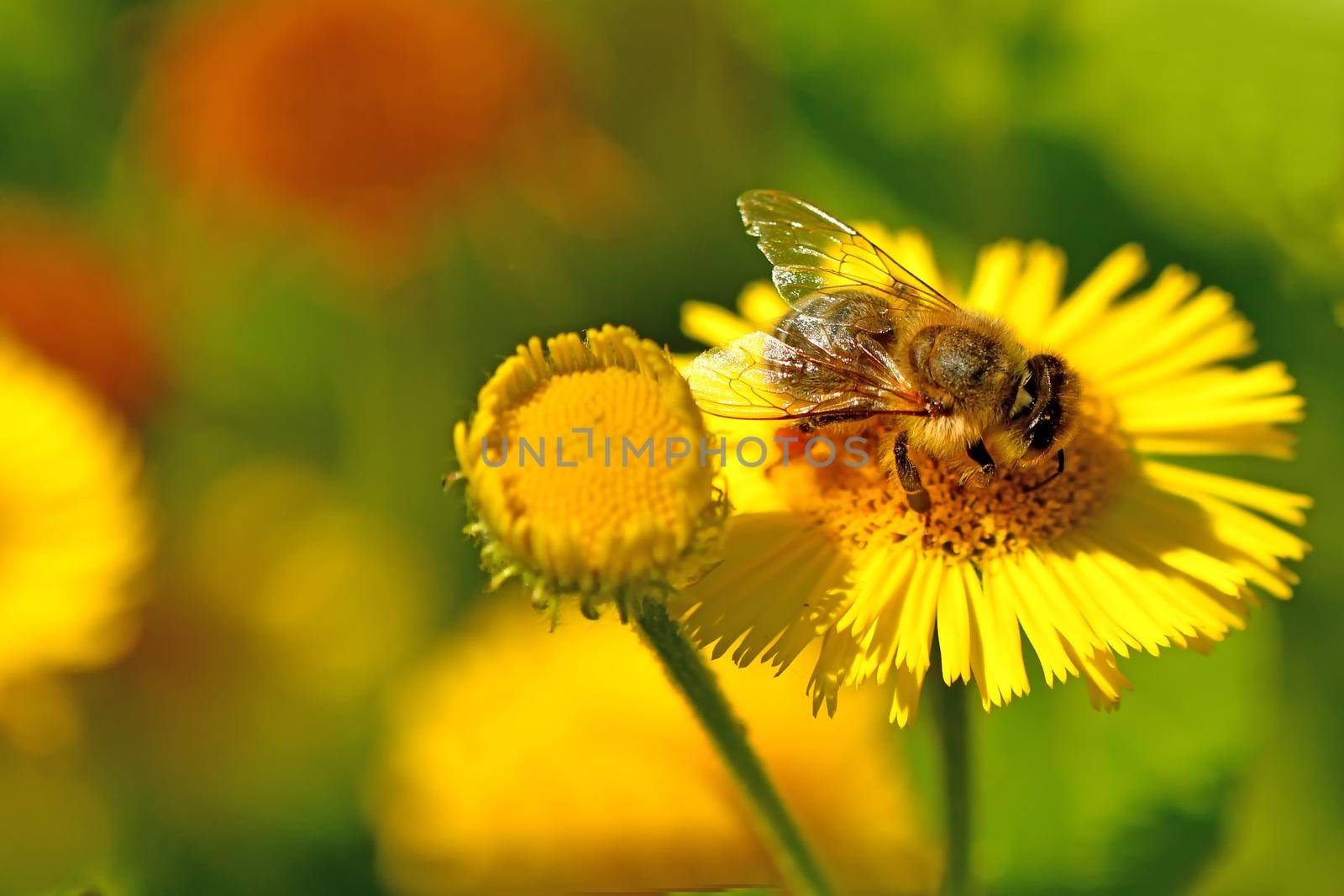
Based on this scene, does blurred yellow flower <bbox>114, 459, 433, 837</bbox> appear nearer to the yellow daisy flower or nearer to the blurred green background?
the blurred green background

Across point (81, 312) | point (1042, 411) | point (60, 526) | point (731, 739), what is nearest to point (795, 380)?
point (1042, 411)

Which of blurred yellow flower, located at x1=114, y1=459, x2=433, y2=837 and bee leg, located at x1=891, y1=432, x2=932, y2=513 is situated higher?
bee leg, located at x1=891, y1=432, x2=932, y2=513

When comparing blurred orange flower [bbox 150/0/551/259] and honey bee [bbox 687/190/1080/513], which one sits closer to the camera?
→ honey bee [bbox 687/190/1080/513]

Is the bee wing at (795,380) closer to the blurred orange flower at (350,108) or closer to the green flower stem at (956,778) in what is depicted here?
the green flower stem at (956,778)

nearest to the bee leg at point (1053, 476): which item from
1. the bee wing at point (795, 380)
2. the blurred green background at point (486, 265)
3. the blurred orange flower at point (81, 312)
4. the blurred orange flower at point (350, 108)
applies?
the bee wing at point (795, 380)

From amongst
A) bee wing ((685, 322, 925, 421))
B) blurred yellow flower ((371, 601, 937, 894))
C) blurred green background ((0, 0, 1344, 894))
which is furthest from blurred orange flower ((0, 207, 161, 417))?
bee wing ((685, 322, 925, 421))

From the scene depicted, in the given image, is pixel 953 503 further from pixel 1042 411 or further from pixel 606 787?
pixel 606 787
